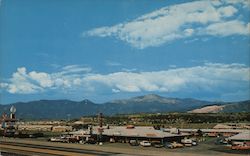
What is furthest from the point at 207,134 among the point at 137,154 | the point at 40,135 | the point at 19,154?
the point at 19,154

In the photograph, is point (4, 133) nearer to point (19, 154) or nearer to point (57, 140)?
point (57, 140)

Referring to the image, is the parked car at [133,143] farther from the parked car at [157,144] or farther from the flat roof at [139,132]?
the parked car at [157,144]

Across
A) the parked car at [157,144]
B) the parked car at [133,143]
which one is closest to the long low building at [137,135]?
the parked car at [157,144]

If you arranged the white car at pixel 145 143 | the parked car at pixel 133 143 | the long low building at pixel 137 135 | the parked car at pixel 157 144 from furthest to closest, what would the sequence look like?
the long low building at pixel 137 135
the parked car at pixel 133 143
the white car at pixel 145 143
the parked car at pixel 157 144

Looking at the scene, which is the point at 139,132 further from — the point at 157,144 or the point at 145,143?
the point at 145,143

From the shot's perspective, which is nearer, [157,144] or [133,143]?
[157,144]

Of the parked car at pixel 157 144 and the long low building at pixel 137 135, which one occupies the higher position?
the long low building at pixel 137 135

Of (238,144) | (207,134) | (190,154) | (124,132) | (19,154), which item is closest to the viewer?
(190,154)

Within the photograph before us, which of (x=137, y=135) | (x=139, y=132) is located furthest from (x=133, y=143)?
(x=139, y=132)

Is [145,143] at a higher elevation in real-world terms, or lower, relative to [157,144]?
higher

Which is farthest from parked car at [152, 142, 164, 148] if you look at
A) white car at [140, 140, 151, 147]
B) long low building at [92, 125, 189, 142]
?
white car at [140, 140, 151, 147]

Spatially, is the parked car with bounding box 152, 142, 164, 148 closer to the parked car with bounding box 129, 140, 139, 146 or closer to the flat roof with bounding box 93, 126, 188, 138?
the flat roof with bounding box 93, 126, 188, 138
